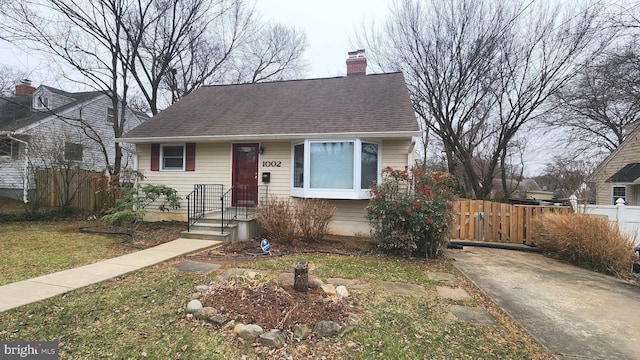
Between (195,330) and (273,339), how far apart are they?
0.84 m

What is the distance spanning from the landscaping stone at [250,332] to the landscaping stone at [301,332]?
31cm

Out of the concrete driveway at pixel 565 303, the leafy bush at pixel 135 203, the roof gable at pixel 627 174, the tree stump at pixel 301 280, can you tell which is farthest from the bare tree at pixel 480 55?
the tree stump at pixel 301 280

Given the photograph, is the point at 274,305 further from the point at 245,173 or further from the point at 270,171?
the point at 245,173

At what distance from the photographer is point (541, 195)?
33406mm

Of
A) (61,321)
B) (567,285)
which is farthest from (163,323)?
(567,285)

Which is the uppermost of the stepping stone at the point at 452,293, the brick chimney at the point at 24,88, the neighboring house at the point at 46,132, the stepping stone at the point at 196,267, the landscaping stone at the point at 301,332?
the brick chimney at the point at 24,88

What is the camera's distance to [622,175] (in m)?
13.4

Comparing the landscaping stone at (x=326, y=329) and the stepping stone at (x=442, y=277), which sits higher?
the landscaping stone at (x=326, y=329)

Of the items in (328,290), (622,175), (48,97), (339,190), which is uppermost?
(48,97)

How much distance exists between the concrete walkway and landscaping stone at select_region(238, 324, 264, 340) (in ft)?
8.93

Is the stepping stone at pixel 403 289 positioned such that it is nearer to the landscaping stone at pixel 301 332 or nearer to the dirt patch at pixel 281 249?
the landscaping stone at pixel 301 332

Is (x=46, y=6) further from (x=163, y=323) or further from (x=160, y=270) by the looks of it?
(x=163, y=323)

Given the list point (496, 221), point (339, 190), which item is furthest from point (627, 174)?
point (339, 190)

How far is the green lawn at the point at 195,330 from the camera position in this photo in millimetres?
2488
